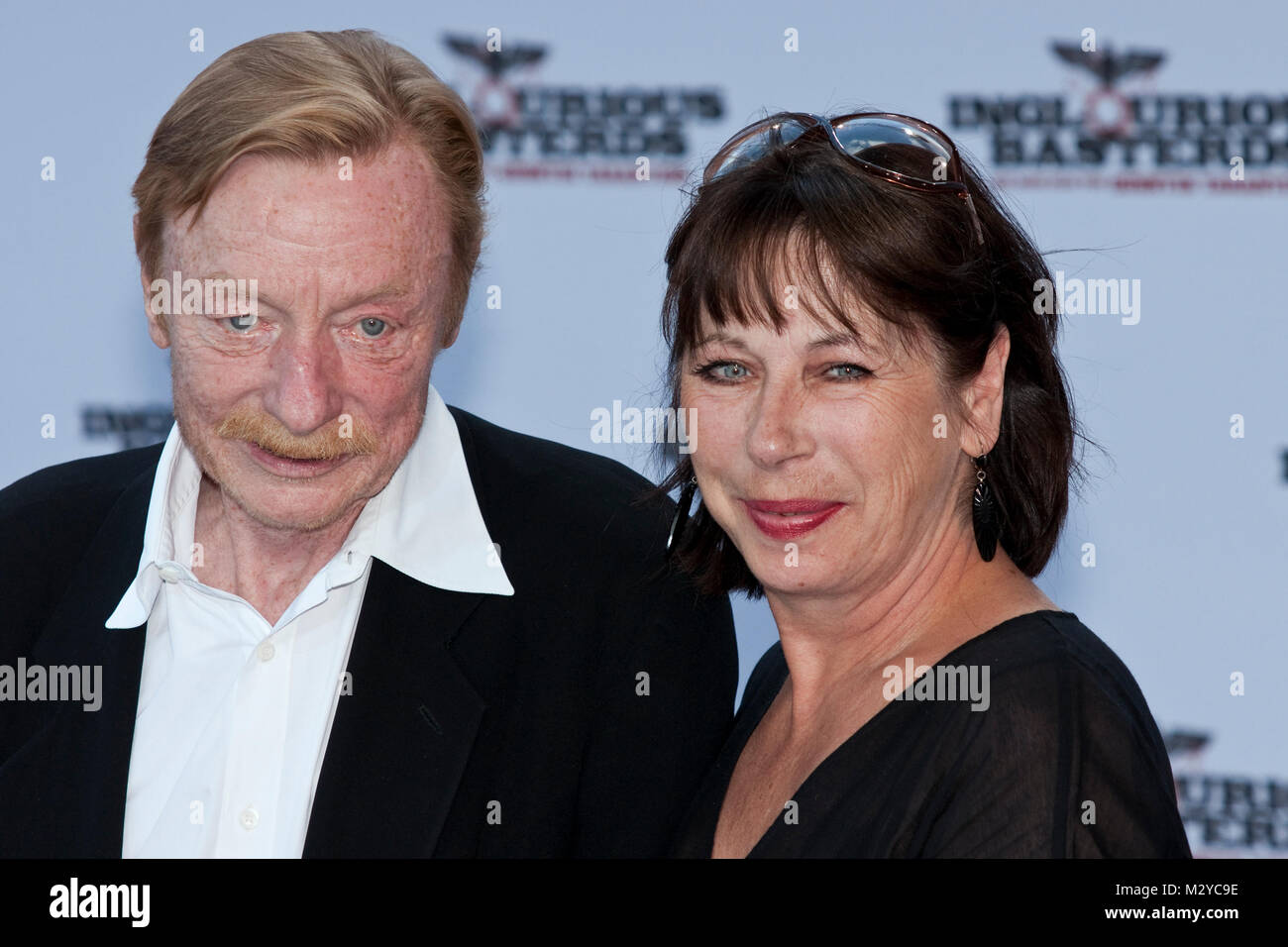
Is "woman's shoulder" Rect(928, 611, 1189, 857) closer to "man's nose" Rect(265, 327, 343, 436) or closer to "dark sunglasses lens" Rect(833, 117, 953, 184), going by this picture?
"dark sunglasses lens" Rect(833, 117, 953, 184)

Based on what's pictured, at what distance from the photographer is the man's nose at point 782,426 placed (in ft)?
5.72

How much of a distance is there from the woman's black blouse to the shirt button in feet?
3.08

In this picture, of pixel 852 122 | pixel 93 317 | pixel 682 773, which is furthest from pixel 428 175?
pixel 93 317

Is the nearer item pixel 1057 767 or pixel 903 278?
pixel 1057 767

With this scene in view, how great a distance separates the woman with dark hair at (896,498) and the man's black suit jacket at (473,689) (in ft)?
0.52

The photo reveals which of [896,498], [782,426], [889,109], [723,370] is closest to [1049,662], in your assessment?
[896,498]

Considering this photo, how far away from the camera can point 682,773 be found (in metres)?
2.05

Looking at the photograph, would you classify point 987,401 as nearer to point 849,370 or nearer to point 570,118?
point 849,370

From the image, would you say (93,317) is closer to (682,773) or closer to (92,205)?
(92,205)

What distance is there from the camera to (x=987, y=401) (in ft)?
6.04

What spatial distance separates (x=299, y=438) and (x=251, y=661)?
327 millimetres

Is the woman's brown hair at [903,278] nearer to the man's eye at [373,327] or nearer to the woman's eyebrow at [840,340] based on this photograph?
the woman's eyebrow at [840,340]

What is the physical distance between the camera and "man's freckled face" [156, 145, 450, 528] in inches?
72.2

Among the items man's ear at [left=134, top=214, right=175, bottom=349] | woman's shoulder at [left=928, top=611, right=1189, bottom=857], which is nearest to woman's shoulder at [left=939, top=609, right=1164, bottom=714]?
woman's shoulder at [left=928, top=611, right=1189, bottom=857]
